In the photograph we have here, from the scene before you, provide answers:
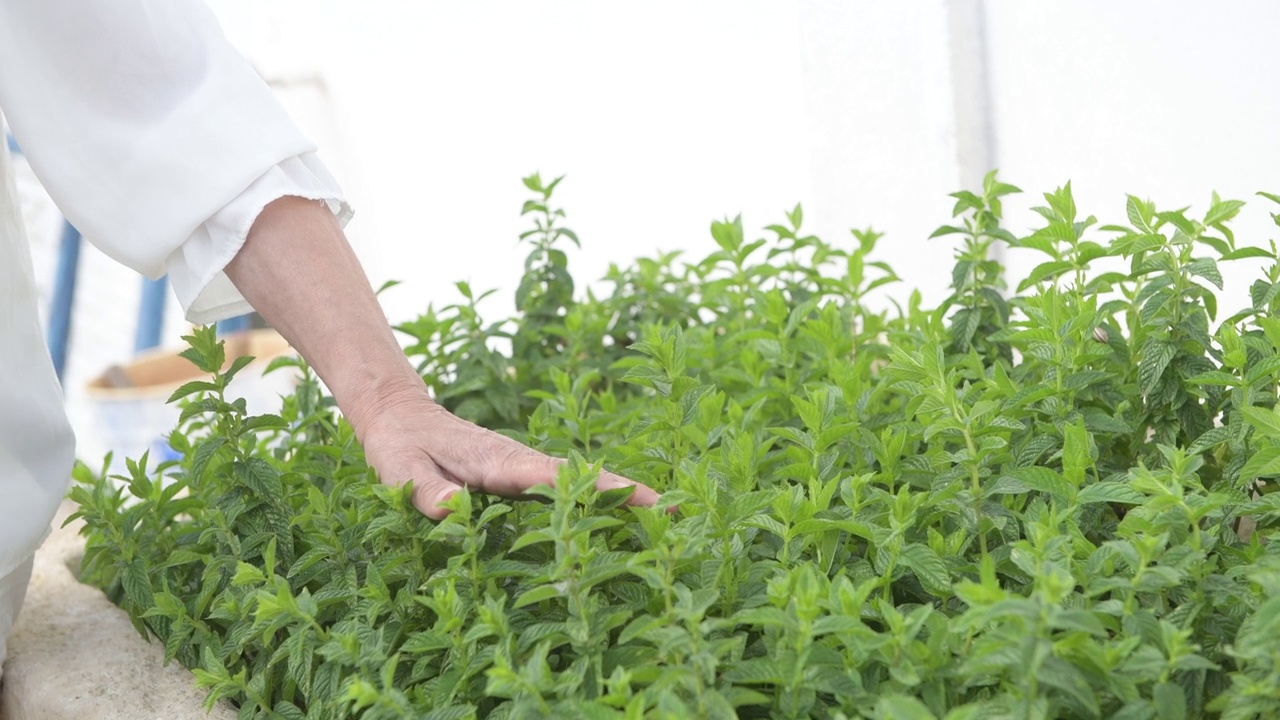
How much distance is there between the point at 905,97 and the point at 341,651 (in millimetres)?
1613

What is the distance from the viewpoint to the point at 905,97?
2184 mm

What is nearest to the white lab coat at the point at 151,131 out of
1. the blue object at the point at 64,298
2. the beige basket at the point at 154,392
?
the beige basket at the point at 154,392

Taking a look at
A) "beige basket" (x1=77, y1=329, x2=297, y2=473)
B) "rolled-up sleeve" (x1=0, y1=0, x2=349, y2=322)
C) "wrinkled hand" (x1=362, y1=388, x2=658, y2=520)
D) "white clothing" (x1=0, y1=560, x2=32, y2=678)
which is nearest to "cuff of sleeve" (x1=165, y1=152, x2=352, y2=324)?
"rolled-up sleeve" (x1=0, y1=0, x2=349, y2=322)

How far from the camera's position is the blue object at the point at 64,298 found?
13.9 feet

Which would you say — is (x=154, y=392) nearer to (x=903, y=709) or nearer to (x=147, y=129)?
(x=147, y=129)

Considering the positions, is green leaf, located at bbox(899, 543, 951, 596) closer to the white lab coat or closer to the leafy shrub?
the leafy shrub

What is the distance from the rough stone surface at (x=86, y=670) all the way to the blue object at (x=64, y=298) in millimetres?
2961

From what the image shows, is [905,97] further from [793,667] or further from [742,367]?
[793,667]

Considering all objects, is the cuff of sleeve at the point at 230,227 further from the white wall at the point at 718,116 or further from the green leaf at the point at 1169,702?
the white wall at the point at 718,116

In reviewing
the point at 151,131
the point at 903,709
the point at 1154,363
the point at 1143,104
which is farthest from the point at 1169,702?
the point at 1143,104

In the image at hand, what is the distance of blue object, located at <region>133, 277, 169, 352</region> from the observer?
14.8 feet

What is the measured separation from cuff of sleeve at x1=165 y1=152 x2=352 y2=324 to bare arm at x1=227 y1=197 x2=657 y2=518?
0.6 inches

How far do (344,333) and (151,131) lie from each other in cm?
31

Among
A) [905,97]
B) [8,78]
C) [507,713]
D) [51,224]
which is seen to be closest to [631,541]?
[507,713]
